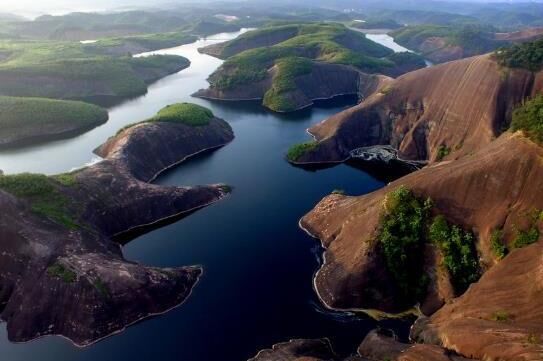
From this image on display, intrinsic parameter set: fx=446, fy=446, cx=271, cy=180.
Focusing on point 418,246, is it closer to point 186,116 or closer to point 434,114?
point 434,114

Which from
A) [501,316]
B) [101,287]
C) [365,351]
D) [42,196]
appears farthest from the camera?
[42,196]

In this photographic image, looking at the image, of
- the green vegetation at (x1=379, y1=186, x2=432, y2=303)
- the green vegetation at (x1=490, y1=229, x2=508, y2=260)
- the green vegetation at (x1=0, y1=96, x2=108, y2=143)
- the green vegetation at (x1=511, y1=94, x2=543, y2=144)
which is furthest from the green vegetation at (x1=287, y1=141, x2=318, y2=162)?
the green vegetation at (x1=0, y1=96, x2=108, y2=143)

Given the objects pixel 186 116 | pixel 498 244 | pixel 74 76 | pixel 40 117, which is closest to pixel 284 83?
pixel 186 116

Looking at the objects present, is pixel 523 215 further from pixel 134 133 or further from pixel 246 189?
pixel 134 133

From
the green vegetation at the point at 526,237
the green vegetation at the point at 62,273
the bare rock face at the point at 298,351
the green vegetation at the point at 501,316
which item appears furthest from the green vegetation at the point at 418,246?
the green vegetation at the point at 62,273

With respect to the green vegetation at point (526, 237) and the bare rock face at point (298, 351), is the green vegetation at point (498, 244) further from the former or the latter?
the bare rock face at point (298, 351)

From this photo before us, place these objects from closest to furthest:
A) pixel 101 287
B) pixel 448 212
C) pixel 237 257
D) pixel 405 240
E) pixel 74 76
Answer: pixel 101 287, pixel 405 240, pixel 448 212, pixel 237 257, pixel 74 76

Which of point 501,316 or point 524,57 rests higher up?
point 524,57
